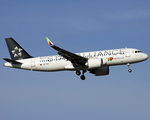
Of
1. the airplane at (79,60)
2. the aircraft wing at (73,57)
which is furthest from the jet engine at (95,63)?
the aircraft wing at (73,57)

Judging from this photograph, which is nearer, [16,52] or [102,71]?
[102,71]

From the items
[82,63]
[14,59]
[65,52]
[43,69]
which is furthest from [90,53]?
[14,59]

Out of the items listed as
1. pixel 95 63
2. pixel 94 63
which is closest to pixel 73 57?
pixel 94 63

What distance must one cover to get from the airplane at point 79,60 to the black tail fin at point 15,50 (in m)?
0.50

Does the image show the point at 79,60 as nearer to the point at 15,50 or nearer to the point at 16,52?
the point at 16,52

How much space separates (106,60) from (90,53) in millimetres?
3269

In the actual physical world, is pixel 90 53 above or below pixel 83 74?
above

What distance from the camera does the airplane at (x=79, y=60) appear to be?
48.0 metres

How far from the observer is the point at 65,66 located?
163ft

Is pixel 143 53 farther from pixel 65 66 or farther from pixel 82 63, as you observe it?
pixel 65 66

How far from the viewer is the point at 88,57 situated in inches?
1946

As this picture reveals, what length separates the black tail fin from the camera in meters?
53.5

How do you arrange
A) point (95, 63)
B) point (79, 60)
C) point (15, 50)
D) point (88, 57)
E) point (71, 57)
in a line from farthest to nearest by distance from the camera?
point (15, 50), point (88, 57), point (79, 60), point (71, 57), point (95, 63)

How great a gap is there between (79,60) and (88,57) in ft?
6.19
